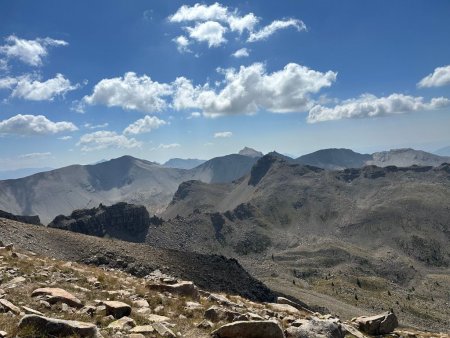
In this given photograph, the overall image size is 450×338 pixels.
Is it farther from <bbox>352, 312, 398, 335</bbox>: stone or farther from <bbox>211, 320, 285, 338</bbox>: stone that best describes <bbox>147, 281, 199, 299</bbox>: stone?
<bbox>352, 312, 398, 335</bbox>: stone

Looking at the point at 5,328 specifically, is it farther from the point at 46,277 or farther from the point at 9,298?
the point at 46,277

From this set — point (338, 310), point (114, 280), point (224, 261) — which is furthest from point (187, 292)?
point (338, 310)

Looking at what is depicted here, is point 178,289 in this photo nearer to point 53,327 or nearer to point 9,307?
point 9,307

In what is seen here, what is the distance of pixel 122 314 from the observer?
1828cm

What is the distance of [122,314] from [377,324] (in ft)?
58.7

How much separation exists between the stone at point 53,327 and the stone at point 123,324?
1669 mm

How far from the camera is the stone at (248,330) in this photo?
56.9 feet

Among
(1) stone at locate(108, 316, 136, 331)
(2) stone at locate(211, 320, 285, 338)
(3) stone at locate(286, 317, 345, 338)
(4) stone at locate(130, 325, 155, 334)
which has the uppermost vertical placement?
(1) stone at locate(108, 316, 136, 331)

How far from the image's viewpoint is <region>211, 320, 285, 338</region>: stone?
56.9 ft

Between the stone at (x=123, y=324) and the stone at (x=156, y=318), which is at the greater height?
the stone at (x=123, y=324)

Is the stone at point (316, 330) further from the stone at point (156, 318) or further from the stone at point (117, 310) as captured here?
the stone at point (117, 310)

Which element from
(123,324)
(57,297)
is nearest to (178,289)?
(57,297)

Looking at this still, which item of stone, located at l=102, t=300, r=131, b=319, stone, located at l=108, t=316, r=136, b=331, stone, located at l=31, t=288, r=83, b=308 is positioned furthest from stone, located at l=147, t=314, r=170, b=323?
stone, located at l=31, t=288, r=83, b=308

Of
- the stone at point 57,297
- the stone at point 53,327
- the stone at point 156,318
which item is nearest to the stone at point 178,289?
the stone at point 156,318
